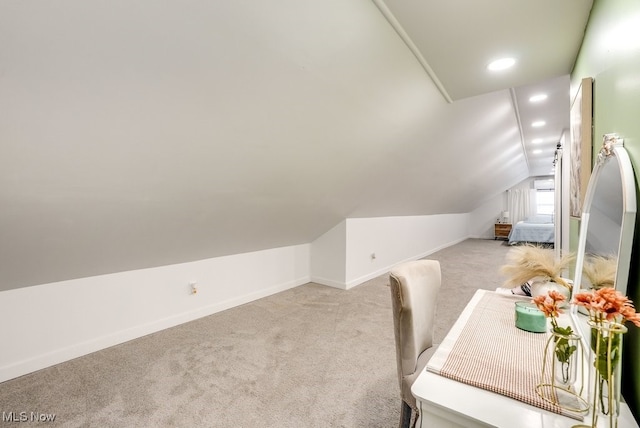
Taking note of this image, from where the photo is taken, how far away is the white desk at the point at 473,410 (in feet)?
2.13

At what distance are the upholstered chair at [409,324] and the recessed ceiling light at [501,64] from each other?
5.15ft

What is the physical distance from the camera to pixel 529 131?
4.52 m

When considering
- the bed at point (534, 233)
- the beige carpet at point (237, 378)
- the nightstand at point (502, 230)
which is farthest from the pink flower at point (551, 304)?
the nightstand at point (502, 230)

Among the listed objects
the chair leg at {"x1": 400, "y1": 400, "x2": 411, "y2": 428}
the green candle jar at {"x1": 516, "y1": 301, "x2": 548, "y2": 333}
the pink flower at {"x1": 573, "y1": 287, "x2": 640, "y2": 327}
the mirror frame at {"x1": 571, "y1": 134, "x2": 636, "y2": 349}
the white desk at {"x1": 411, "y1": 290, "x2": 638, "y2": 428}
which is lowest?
the chair leg at {"x1": 400, "y1": 400, "x2": 411, "y2": 428}

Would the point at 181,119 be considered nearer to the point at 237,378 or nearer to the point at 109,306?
the point at 237,378

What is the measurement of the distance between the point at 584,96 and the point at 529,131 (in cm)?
388

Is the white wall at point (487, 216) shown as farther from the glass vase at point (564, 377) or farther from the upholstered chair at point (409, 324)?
the glass vase at point (564, 377)

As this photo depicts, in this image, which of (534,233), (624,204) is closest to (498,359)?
(624,204)

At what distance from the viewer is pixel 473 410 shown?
68cm

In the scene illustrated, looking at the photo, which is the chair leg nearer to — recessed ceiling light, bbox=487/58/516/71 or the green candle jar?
the green candle jar

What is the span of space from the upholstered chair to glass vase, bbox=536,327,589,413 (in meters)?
0.46

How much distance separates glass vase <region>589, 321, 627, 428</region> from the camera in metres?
0.59

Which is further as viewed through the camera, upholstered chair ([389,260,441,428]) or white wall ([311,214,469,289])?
white wall ([311,214,469,289])

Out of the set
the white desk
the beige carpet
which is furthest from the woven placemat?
the beige carpet
